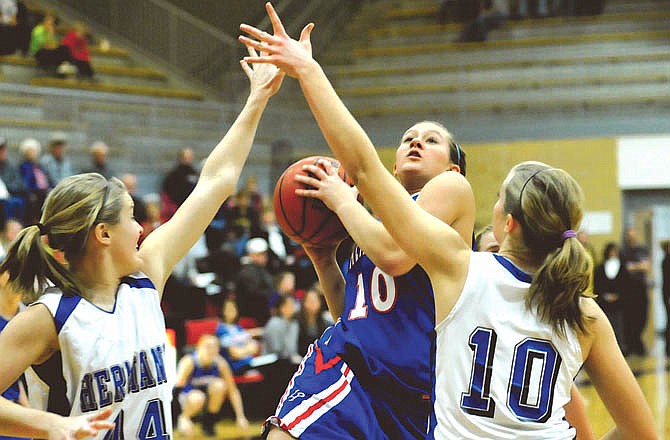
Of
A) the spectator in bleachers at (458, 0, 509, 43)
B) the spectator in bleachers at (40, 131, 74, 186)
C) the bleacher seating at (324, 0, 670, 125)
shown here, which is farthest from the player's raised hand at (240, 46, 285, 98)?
the spectator in bleachers at (458, 0, 509, 43)

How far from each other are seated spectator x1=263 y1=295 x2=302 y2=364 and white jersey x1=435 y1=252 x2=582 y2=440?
6439 millimetres

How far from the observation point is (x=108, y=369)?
244 centimetres

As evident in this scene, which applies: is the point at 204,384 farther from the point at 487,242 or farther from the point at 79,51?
the point at 79,51

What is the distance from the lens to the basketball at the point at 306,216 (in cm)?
316

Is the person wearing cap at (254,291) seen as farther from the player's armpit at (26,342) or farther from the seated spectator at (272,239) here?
the player's armpit at (26,342)

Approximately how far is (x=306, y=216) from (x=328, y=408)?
0.69 metres

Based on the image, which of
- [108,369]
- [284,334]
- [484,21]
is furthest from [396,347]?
[484,21]

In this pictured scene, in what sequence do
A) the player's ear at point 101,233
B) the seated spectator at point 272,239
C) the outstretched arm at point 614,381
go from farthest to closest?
1. the seated spectator at point 272,239
2. the player's ear at point 101,233
3. the outstretched arm at point 614,381

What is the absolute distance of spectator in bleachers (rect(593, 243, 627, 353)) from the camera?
12.2 m

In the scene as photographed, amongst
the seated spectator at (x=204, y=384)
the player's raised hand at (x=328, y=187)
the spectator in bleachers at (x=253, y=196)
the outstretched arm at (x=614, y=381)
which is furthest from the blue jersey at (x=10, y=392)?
the spectator in bleachers at (x=253, y=196)

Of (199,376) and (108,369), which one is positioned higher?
(108,369)

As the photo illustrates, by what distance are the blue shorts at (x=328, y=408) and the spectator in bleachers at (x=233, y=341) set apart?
18.2 ft

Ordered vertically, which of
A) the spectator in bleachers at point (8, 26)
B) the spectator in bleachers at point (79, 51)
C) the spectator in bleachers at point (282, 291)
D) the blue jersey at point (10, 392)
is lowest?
the spectator in bleachers at point (282, 291)

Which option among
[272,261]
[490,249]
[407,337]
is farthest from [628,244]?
[407,337]
